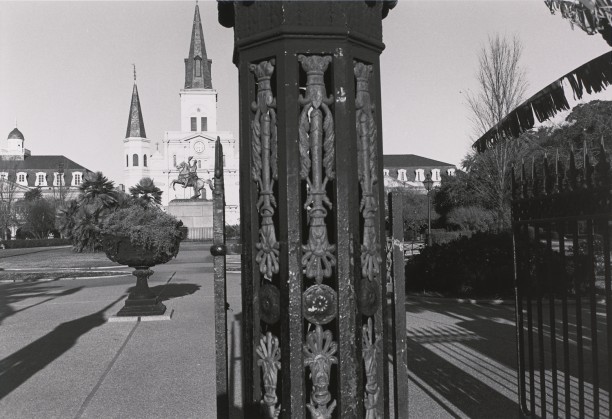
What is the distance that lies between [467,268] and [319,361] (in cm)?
1191

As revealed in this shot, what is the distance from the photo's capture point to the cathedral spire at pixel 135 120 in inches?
3743

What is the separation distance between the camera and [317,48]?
7.63 feet

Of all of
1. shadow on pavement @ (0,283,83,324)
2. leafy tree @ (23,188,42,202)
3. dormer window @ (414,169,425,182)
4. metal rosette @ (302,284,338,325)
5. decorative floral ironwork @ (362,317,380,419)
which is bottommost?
shadow on pavement @ (0,283,83,324)

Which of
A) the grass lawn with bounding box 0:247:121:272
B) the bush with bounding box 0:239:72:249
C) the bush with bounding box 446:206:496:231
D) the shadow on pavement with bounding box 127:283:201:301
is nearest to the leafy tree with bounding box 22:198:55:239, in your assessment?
the bush with bounding box 0:239:72:249

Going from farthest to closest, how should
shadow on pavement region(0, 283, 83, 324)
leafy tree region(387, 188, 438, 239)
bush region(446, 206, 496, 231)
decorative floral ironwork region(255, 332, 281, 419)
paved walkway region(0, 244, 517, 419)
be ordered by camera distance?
leafy tree region(387, 188, 438, 239) → bush region(446, 206, 496, 231) → shadow on pavement region(0, 283, 83, 324) → paved walkway region(0, 244, 517, 419) → decorative floral ironwork region(255, 332, 281, 419)

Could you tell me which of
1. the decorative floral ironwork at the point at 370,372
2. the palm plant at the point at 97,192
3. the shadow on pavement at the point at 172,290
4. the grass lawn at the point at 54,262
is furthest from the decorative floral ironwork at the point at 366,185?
the palm plant at the point at 97,192

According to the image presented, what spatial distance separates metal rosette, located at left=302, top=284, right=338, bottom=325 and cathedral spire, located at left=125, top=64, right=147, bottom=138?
319 ft

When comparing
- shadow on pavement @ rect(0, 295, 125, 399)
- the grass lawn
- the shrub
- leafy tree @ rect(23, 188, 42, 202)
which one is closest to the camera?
shadow on pavement @ rect(0, 295, 125, 399)

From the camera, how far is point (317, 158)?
2305 mm

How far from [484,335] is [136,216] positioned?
654cm

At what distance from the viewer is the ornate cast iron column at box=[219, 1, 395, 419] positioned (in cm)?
228

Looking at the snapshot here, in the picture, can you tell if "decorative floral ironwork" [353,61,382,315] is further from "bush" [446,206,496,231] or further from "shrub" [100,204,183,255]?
"bush" [446,206,496,231]

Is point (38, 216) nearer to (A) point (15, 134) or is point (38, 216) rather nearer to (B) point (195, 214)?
(B) point (195, 214)

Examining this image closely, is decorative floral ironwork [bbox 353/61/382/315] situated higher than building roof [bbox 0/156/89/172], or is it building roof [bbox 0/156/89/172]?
building roof [bbox 0/156/89/172]
